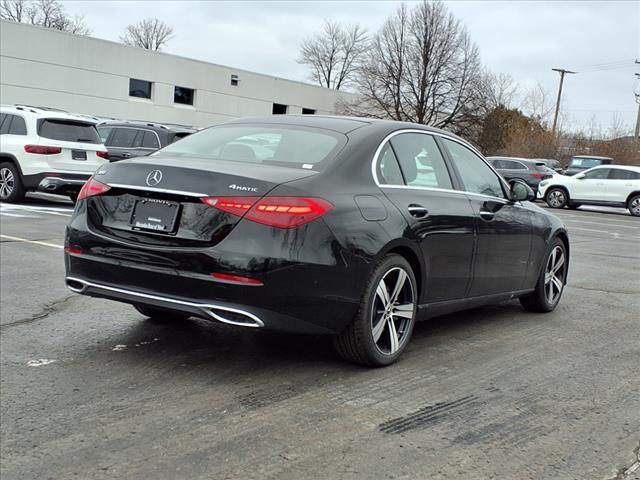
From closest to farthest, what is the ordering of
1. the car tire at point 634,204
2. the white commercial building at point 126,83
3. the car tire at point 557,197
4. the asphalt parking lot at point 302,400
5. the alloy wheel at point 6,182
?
1. the asphalt parking lot at point 302,400
2. the alloy wheel at point 6,182
3. the car tire at point 634,204
4. the car tire at point 557,197
5. the white commercial building at point 126,83

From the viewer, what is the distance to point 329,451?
134 inches

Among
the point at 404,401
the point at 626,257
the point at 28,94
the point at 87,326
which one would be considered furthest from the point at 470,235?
the point at 28,94

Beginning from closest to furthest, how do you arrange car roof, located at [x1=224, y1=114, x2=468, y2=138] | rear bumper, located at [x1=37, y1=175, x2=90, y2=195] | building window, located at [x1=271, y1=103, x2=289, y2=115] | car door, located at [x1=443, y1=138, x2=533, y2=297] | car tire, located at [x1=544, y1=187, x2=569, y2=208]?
1. car roof, located at [x1=224, y1=114, x2=468, y2=138]
2. car door, located at [x1=443, y1=138, x2=533, y2=297]
3. rear bumper, located at [x1=37, y1=175, x2=90, y2=195]
4. car tire, located at [x1=544, y1=187, x2=569, y2=208]
5. building window, located at [x1=271, y1=103, x2=289, y2=115]

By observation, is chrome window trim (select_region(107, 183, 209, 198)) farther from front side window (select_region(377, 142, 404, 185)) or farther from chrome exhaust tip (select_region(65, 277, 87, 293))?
front side window (select_region(377, 142, 404, 185))

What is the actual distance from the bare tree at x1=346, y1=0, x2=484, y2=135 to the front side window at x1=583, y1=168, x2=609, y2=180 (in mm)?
27519

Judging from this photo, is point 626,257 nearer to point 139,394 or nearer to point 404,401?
point 404,401

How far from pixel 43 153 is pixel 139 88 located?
31069 mm

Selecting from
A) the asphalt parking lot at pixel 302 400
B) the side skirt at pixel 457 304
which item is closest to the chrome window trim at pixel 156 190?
the asphalt parking lot at pixel 302 400

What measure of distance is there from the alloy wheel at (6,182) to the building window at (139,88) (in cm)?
2988

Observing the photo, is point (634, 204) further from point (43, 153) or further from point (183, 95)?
point (183, 95)

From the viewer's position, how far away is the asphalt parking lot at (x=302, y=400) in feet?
10.8

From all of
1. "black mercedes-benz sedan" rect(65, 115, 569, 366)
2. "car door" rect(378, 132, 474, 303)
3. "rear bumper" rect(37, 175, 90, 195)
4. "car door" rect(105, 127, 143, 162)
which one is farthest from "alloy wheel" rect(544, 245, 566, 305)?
"car door" rect(105, 127, 143, 162)

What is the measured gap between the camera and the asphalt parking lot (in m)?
3.30

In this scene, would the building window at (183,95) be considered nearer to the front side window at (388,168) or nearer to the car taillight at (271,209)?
the front side window at (388,168)
